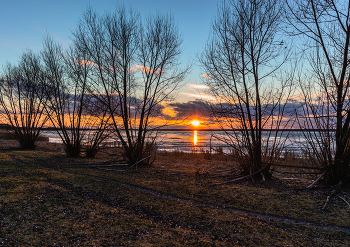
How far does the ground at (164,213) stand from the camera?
332cm

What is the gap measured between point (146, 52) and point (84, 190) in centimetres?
598

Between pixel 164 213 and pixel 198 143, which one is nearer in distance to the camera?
pixel 164 213

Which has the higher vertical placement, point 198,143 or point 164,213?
point 198,143

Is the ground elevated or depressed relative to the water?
depressed

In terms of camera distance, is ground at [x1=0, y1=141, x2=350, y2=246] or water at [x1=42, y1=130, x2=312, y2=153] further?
water at [x1=42, y1=130, x2=312, y2=153]

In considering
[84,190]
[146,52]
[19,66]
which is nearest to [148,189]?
[84,190]

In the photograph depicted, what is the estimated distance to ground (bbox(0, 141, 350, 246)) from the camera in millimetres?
3324

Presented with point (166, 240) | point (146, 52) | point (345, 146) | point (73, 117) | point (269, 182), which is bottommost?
point (166, 240)

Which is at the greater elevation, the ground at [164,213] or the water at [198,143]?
the water at [198,143]

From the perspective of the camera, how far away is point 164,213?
14.1ft

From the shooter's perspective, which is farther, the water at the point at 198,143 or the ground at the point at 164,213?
the water at the point at 198,143

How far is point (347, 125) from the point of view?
556cm

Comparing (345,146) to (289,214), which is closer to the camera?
(289,214)

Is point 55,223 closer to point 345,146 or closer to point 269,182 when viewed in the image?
point 269,182
